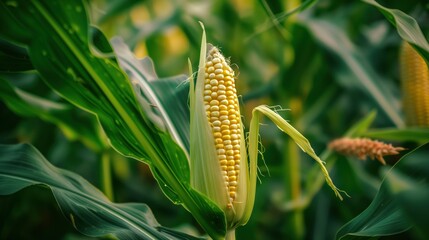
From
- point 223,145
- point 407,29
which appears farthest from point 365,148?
point 223,145

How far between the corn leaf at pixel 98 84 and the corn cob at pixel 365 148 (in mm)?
513

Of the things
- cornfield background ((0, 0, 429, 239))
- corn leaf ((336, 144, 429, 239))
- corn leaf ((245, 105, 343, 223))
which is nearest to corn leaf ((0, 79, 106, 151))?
cornfield background ((0, 0, 429, 239))

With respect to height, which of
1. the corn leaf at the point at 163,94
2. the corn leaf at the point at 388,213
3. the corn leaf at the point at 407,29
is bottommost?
the corn leaf at the point at 388,213

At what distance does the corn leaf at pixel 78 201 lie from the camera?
4.42ft

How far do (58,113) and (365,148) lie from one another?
137cm

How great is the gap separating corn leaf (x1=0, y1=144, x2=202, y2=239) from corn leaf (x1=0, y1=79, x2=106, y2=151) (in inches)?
18.5

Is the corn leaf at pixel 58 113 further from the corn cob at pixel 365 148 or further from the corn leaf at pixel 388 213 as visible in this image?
the corn leaf at pixel 388 213

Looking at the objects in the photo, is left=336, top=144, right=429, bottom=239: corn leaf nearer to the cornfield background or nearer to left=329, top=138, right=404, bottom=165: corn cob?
left=329, top=138, right=404, bottom=165: corn cob

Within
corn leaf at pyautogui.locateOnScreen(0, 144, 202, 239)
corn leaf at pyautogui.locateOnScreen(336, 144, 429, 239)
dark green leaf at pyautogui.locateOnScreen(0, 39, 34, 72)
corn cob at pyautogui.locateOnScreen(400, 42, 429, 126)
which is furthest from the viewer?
corn cob at pyautogui.locateOnScreen(400, 42, 429, 126)

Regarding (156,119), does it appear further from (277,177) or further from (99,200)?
(277,177)

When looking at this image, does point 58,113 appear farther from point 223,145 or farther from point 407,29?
point 407,29

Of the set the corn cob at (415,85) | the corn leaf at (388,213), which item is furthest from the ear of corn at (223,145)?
the corn cob at (415,85)

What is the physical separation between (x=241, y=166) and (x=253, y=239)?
1193 millimetres

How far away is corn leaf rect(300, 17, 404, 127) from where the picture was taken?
232cm
